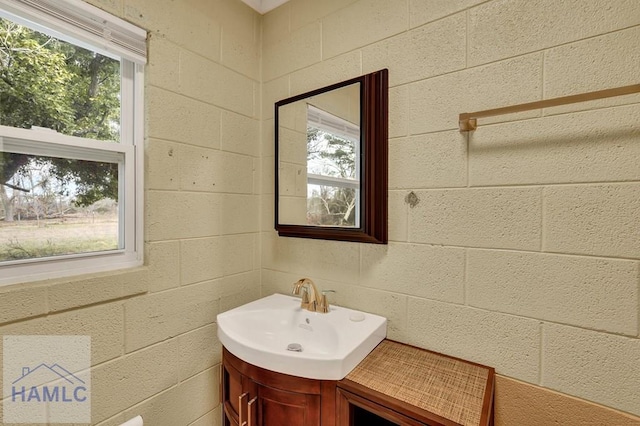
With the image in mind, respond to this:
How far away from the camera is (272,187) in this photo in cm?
162

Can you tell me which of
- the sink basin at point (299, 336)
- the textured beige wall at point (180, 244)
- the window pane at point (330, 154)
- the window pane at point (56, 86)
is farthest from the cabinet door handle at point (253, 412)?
the window pane at point (56, 86)

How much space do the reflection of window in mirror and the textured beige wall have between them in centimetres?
41

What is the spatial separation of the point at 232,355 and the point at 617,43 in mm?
1623

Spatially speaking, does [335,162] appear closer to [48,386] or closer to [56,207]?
[56,207]

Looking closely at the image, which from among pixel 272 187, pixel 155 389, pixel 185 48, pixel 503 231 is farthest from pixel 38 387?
pixel 503 231

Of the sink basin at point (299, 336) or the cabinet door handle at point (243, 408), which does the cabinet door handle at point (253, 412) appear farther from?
the sink basin at point (299, 336)

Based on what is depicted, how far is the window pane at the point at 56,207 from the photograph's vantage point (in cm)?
94

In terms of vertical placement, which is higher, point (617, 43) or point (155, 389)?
point (617, 43)

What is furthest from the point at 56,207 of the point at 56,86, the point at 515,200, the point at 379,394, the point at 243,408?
the point at 515,200

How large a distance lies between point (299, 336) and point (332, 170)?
764 millimetres

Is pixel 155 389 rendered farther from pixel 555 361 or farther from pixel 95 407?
pixel 555 361

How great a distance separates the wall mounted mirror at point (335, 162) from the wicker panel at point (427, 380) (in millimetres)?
453

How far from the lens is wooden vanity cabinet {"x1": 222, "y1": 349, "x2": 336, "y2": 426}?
910 millimetres

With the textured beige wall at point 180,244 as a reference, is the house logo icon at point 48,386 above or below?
below
